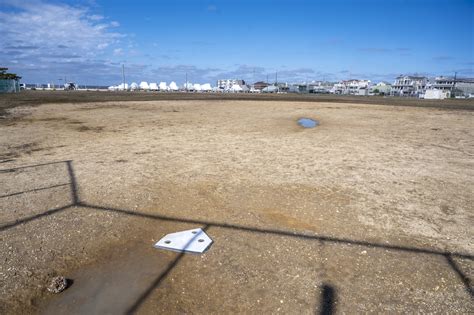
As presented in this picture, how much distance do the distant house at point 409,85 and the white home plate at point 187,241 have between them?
148 metres

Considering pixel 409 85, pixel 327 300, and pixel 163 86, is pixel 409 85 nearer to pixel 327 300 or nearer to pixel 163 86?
pixel 163 86

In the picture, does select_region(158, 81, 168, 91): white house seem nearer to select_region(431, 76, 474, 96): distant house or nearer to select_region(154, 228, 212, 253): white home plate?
select_region(431, 76, 474, 96): distant house

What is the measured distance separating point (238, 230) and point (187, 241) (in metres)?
0.86

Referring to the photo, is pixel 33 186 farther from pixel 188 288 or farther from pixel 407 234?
pixel 407 234

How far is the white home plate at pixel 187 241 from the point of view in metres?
4.28

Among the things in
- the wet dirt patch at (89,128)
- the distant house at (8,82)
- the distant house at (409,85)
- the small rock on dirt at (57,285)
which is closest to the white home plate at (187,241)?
the small rock on dirt at (57,285)

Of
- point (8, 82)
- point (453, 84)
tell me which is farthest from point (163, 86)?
point (453, 84)

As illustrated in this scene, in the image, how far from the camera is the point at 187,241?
4.47 meters

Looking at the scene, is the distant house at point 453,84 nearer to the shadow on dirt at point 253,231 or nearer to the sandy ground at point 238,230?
the sandy ground at point 238,230

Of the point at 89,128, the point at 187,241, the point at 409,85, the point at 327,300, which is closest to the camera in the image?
the point at 327,300

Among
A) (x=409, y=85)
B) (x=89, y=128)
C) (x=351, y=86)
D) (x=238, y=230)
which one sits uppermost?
(x=351, y=86)

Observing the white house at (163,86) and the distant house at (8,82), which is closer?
the distant house at (8,82)

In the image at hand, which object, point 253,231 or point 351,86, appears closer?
point 253,231

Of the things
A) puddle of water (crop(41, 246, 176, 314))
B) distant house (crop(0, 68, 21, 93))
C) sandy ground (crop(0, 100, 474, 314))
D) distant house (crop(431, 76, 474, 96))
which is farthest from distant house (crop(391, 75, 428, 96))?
puddle of water (crop(41, 246, 176, 314))
